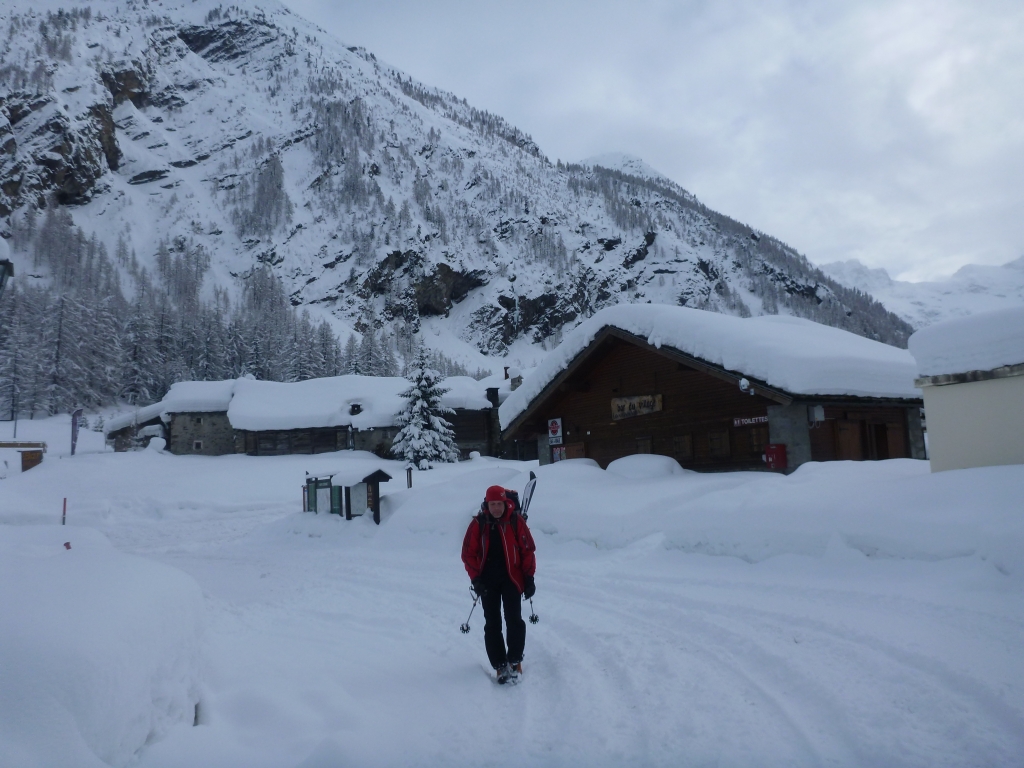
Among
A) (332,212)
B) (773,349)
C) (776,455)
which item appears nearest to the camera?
(773,349)

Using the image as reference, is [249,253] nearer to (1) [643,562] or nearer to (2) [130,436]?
(2) [130,436]

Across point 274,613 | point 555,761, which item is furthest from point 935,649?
point 274,613

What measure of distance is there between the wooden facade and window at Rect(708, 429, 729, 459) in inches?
0.9

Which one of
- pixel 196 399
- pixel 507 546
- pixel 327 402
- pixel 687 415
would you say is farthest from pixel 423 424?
pixel 507 546

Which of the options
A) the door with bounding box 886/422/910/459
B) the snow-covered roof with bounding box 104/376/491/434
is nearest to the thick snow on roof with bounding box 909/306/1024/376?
the door with bounding box 886/422/910/459

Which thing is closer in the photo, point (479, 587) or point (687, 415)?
point (479, 587)

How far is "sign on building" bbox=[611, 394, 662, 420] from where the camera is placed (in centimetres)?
1791

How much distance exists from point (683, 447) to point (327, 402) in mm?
35890

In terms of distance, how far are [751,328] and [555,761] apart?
1345 cm

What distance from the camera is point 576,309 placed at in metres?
149

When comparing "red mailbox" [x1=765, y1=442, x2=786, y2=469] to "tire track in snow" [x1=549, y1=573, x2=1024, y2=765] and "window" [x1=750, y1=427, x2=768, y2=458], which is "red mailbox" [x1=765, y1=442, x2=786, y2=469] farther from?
"tire track in snow" [x1=549, y1=573, x2=1024, y2=765]

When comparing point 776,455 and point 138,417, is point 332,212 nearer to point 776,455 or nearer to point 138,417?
point 138,417

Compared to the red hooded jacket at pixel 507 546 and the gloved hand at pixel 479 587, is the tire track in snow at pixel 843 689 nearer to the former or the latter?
the red hooded jacket at pixel 507 546

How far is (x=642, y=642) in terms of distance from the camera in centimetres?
662
